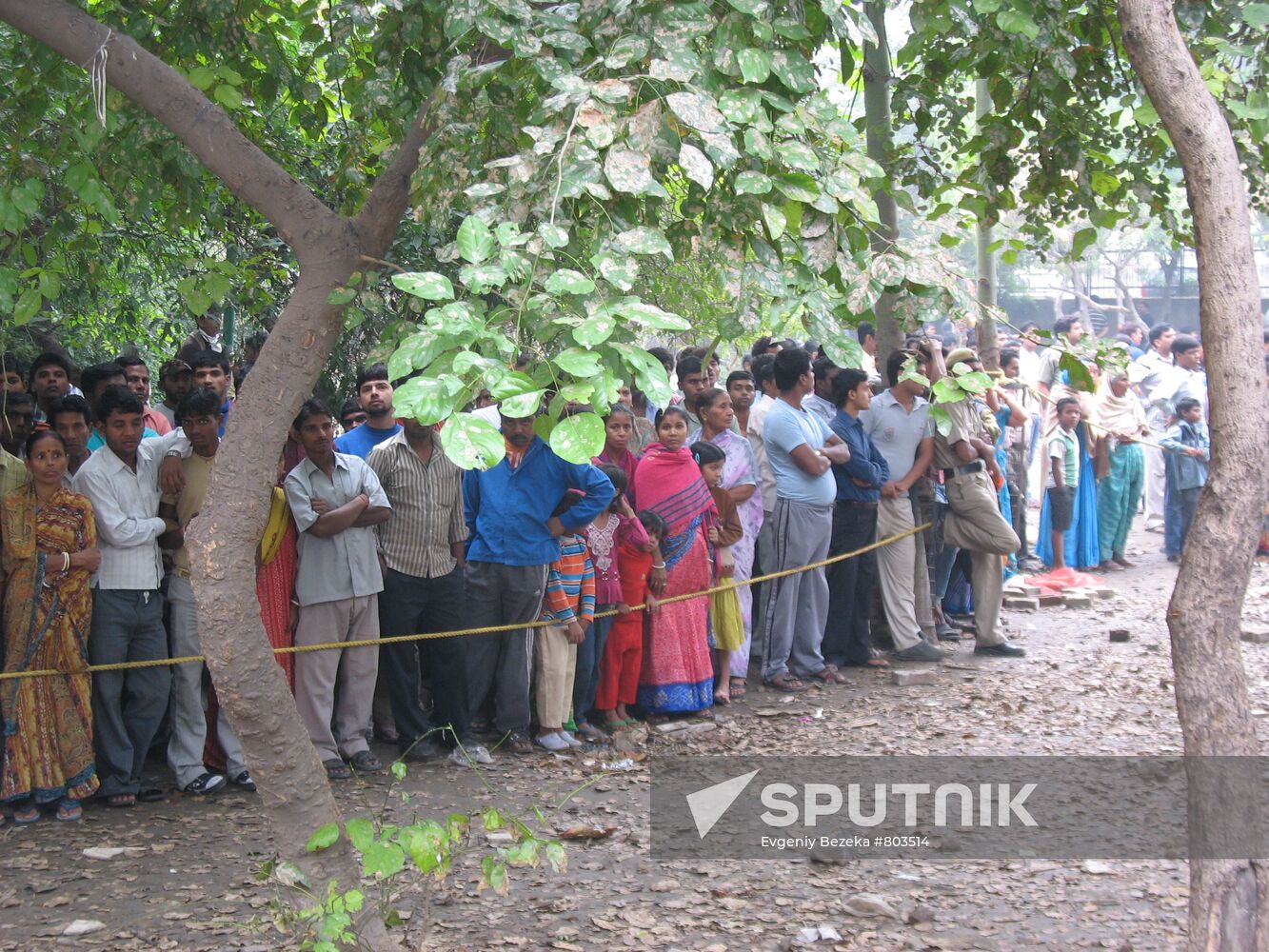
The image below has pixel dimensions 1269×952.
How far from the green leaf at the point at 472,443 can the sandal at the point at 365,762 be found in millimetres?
3899

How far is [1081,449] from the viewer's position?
11.4 m

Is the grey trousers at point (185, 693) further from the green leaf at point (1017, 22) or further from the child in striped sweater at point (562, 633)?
the green leaf at point (1017, 22)

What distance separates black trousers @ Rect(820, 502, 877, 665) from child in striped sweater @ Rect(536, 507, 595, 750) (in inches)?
85.1

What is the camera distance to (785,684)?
789 cm

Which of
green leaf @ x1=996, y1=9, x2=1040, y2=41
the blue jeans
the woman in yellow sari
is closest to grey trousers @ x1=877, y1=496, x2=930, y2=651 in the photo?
the blue jeans

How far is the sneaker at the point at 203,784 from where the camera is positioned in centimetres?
576

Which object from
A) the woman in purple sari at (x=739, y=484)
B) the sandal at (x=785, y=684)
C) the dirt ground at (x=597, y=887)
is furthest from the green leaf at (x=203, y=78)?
the sandal at (x=785, y=684)

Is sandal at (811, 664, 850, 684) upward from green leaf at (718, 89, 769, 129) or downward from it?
downward

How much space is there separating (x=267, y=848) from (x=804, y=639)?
396 centimetres

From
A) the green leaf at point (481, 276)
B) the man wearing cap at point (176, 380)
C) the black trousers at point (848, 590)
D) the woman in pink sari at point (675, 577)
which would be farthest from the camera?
the black trousers at point (848, 590)

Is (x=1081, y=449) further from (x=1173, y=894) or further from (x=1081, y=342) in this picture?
(x=1081, y=342)

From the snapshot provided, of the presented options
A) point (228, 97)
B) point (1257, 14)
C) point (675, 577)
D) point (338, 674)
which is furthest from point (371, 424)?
point (1257, 14)

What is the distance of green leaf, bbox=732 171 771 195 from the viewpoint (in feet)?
10.4

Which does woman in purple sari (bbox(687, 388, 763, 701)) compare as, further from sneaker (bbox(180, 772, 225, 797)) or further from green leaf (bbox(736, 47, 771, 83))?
green leaf (bbox(736, 47, 771, 83))
